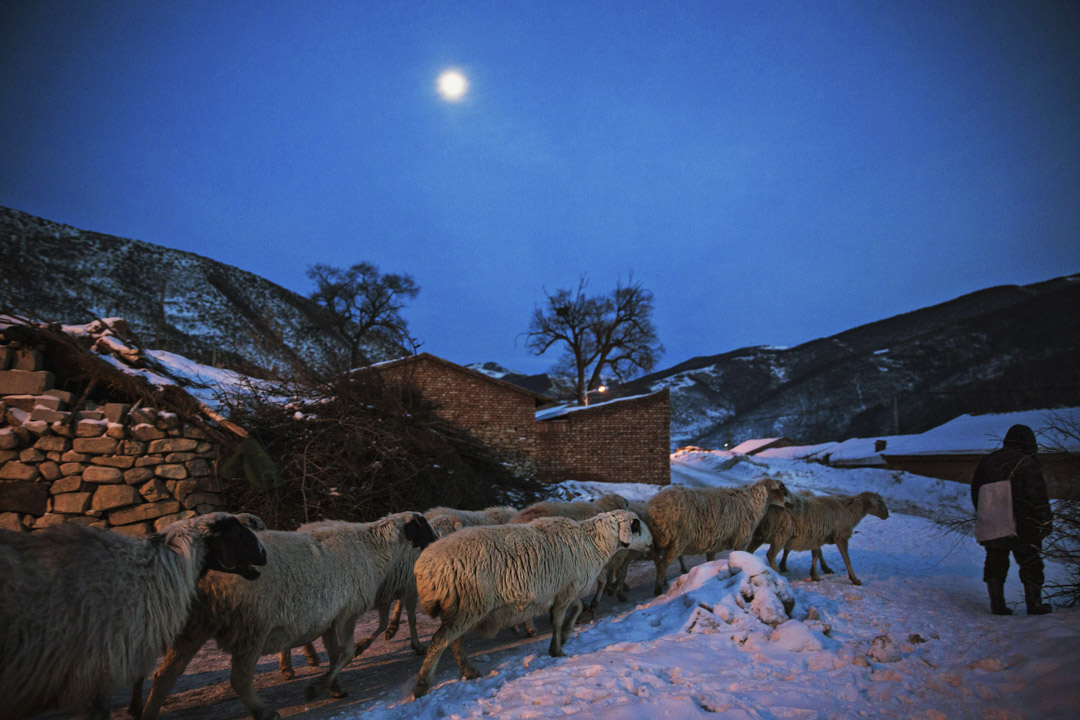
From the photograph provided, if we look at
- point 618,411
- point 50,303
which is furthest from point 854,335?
point 50,303

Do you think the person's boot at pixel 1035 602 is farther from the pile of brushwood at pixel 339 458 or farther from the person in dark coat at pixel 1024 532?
the pile of brushwood at pixel 339 458

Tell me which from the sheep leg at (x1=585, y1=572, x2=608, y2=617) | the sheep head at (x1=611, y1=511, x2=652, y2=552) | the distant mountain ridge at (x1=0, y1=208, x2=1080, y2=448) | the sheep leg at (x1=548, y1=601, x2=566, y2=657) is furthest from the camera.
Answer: the distant mountain ridge at (x1=0, y1=208, x2=1080, y2=448)

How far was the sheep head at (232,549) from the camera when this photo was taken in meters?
4.34

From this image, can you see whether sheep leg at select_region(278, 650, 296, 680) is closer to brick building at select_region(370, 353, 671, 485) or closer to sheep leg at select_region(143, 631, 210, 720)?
sheep leg at select_region(143, 631, 210, 720)

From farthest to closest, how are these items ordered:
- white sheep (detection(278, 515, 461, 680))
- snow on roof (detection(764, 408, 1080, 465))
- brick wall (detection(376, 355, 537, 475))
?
brick wall (detection(376, 355, 537, 475)) → snow on roof (detection(764, 408, 1080, 465)) → white sheep (detection(278, 515, 461, 680))

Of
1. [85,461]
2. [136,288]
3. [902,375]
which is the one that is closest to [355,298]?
[136,288]

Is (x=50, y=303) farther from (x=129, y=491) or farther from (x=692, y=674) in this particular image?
(x=692, y=674)

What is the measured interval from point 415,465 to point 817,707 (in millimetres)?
9258

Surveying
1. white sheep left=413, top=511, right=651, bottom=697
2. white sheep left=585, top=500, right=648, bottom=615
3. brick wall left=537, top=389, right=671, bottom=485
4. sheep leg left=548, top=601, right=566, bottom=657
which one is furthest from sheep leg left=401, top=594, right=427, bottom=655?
brick wall left=537, top=389, right=671, bottom=485

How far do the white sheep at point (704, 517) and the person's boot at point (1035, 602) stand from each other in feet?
10.8

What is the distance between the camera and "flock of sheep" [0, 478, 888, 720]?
3.22 meters

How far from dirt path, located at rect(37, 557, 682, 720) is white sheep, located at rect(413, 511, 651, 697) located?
0.41 metres

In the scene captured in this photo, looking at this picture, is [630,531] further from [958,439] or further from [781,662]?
[958,439]

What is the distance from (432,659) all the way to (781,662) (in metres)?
3.20
